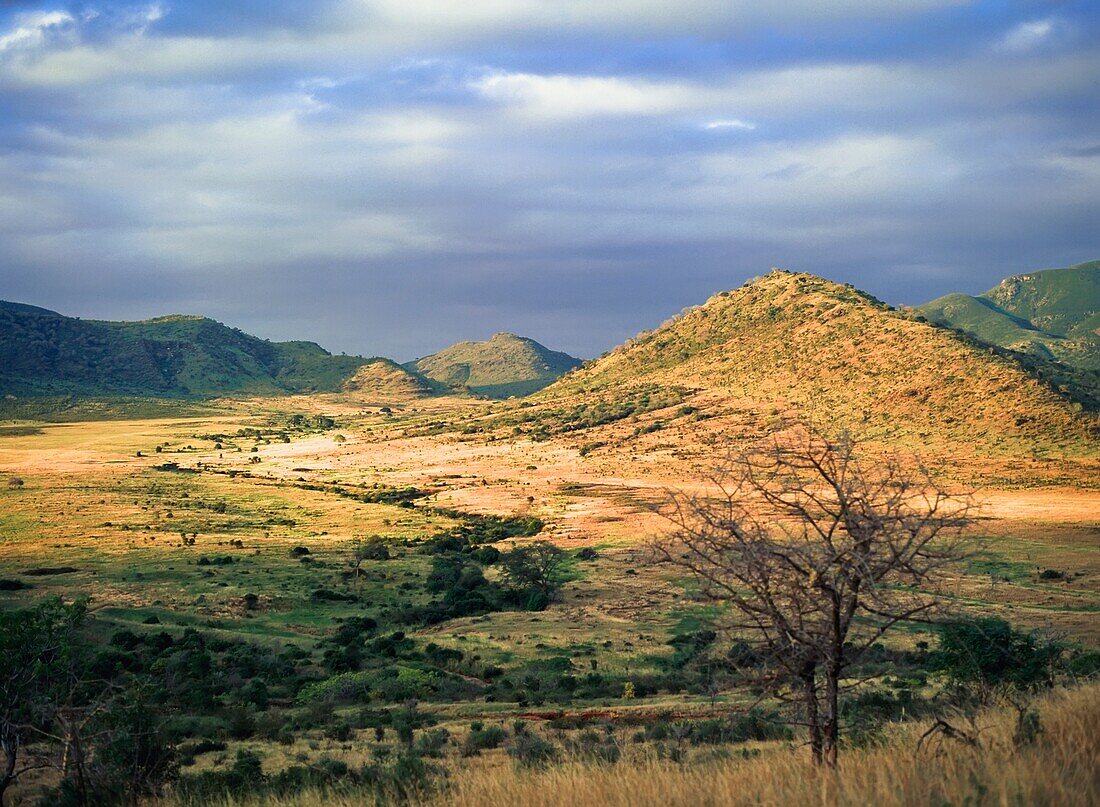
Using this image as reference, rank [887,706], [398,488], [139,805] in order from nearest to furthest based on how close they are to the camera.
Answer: [139,805]
[887,706]
[398,488]

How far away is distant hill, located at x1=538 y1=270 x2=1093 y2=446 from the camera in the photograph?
352ft

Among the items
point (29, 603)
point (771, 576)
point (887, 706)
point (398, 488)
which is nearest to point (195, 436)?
point (398, 488)

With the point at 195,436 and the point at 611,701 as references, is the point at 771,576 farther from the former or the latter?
the point at 195,436

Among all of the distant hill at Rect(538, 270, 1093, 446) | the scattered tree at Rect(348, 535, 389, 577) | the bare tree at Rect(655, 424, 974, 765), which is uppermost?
the distant hill at Rect(538, 270, 1093, 446)

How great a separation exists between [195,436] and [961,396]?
144 m

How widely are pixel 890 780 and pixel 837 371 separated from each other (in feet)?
426

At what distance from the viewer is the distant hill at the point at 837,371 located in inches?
4227

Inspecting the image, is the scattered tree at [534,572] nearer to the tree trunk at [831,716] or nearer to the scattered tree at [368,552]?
the scattered tree at [368,552]

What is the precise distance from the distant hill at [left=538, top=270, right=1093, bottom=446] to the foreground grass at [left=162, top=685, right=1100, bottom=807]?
341ft

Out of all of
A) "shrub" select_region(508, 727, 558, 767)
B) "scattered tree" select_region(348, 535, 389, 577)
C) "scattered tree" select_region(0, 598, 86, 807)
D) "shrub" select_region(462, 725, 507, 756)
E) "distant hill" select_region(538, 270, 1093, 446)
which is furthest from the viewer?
"distant hill" select_region(538, 270, 1093, 446)

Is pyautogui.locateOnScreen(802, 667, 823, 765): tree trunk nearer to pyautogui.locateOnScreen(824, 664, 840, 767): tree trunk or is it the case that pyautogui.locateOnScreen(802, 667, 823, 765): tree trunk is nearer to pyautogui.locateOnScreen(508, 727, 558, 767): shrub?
pyautogui.locateOnScreen(824, 664, 840, 767): tree trunk

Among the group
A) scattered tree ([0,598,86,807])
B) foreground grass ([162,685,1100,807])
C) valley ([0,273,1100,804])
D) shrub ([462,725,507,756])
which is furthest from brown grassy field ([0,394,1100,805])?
scattered tree ([0,598,86,807])

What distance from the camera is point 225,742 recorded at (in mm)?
26734

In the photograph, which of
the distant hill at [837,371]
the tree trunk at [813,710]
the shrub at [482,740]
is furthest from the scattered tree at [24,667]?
the distant hill at [837,371]
